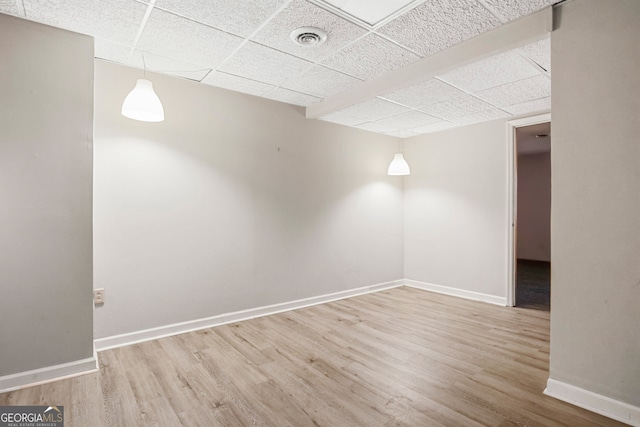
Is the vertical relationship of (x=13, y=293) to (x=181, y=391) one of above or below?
above

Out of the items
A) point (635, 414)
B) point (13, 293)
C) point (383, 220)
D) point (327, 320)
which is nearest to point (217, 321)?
point (327, 320)

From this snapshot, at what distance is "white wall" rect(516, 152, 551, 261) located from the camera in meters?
7.79

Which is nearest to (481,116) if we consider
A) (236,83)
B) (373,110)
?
(373,110)

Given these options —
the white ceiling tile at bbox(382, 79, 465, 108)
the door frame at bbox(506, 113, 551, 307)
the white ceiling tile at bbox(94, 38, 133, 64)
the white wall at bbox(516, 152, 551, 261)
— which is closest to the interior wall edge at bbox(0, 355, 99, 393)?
the white ceiling tile at bbox(94, 38, 133, 64)

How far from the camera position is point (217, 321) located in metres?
3.37

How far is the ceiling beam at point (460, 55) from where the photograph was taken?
6.93 ft

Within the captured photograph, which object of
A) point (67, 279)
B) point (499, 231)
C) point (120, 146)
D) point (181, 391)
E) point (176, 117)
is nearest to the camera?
point (181, 391)

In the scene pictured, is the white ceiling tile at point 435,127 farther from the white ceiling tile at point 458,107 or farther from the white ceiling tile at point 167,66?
the white ceiling tile at point 167,66

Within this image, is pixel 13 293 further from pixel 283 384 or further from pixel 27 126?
pixel 283 384

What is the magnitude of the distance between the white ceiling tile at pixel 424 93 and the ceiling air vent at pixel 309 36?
1.05m

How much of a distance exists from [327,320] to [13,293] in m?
2.60

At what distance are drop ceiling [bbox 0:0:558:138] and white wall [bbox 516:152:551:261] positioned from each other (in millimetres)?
5060

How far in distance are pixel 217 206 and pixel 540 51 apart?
3095 millimetres

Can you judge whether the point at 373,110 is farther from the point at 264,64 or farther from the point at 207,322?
the point at 207,322
